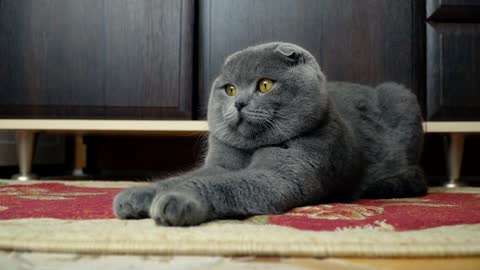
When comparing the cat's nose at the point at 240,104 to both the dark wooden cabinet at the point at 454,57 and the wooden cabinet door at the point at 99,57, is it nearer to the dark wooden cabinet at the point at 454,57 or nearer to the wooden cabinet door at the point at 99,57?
Answer: the wooden cabinet door at the point at 99,57

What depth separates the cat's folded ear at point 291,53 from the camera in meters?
0.96

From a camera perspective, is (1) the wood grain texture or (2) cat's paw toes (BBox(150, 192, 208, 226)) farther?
(1) the wood grain texture

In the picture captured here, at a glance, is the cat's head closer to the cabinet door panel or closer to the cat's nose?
the cat's nose

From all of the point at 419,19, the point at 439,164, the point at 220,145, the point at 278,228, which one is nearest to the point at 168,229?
the point at 278,228

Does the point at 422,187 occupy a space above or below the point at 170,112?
below

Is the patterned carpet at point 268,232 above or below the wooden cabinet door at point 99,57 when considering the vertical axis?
below

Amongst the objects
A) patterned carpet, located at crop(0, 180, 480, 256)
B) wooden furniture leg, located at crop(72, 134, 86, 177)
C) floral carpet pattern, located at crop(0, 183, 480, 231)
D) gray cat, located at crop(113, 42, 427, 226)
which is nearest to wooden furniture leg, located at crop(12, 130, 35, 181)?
wooden furniture leg, located at crop(72, 134, 86, 177)

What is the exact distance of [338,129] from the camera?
1003 millimetres

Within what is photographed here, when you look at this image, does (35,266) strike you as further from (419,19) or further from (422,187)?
(419,19)

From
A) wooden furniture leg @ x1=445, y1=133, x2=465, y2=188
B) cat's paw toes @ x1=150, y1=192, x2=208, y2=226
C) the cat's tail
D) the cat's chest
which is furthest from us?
wooden furniture leg @ x1=445, y1=133, x2=465, y2=188

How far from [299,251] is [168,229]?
0.19m

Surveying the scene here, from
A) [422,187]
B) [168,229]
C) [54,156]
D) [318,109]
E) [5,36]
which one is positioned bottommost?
[54,156]

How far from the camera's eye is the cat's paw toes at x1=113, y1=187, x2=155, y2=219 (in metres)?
0.76

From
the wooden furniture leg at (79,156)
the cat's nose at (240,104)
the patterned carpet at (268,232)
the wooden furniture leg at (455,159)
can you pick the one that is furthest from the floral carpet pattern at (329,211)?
the wooden furniture leg at (79,156)
